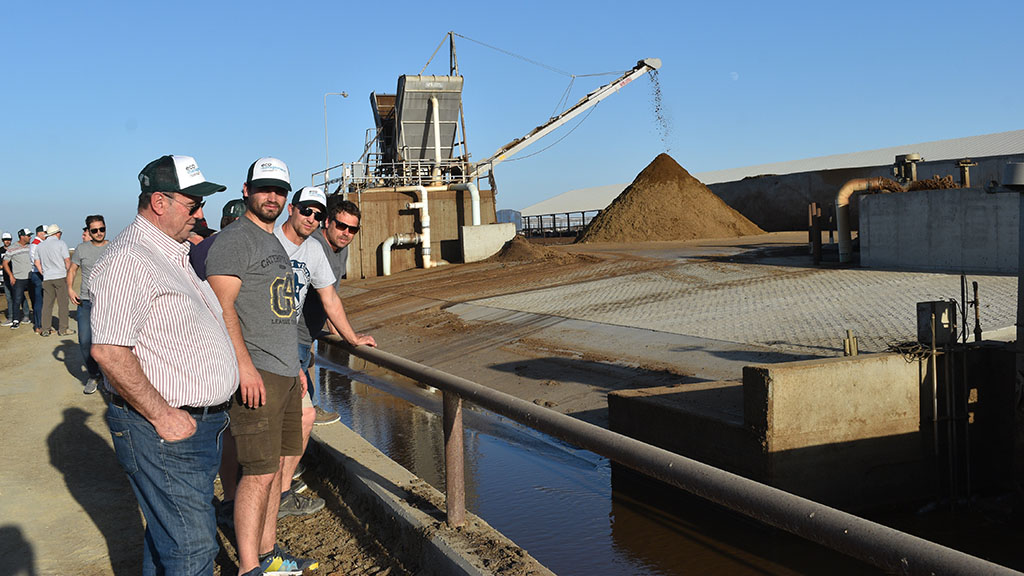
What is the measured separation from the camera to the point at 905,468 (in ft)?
23.6

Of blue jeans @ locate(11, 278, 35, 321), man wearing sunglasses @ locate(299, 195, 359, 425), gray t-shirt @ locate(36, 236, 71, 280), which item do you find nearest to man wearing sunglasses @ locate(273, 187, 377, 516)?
man wearing sunglasses @ locate(299, 195, 359, 425)

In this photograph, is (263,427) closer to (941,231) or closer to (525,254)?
(941,231)

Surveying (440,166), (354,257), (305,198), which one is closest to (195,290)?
(305,198)

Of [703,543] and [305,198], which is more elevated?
[305,198]

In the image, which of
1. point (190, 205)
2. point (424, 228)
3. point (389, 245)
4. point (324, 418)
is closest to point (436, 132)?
point (424, 228)

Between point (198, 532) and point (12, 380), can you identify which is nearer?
point (198, 532)

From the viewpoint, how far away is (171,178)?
3.08 meters

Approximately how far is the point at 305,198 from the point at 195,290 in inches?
58.6

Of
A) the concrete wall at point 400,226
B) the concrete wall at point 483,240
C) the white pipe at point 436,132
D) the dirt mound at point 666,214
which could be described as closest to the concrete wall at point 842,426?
the concrete wall at point 483,240

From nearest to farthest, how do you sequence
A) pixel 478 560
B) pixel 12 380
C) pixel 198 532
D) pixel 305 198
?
pixel 198 532 → pixel 478 560 → pixel 305 198 → pixel 12 380

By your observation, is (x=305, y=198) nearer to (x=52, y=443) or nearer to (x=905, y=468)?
(x=52, y=443)

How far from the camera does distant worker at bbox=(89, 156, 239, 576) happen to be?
2.82 metres

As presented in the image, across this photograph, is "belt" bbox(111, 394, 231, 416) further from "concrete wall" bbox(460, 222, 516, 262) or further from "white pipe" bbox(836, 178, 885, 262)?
"concrete wall" bbox(460, 222, 516, 262)

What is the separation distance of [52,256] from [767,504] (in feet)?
49.4
